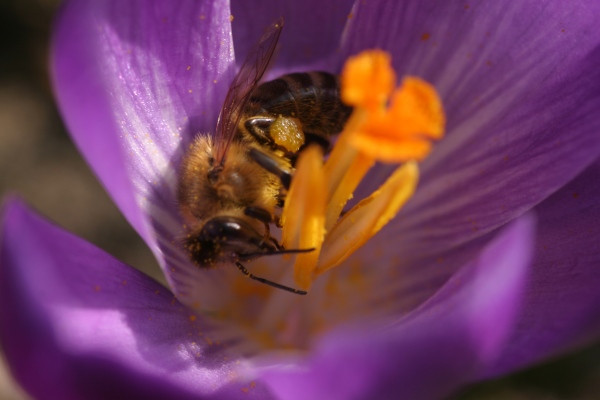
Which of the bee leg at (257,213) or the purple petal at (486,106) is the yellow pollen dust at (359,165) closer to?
the bee leg at (257,213)

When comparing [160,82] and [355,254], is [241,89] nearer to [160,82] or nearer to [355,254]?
[160,82]

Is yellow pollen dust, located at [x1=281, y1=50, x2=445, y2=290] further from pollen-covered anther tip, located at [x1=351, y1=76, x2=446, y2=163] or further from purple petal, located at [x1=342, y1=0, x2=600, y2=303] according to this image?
purple petal, located at [x1=342, y1=0, x2=600, y2=303]

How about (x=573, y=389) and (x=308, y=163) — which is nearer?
(x=308, y=163)

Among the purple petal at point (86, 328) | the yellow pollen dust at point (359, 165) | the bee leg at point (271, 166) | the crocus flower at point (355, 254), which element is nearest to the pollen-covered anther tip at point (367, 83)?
the yellow pollen dust at point (359, 165)

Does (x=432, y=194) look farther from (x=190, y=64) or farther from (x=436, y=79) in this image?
(x=190, y=64)

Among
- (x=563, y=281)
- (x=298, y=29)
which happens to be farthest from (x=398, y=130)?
(x=298, y=29)

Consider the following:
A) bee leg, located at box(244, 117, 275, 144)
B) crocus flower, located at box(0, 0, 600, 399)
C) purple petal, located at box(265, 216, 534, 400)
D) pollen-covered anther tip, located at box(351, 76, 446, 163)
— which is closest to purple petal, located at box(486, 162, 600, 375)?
crocus flower, located at box(0, 0, 600, 399)

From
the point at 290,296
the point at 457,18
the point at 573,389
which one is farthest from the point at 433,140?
the point at 573,389
